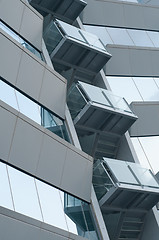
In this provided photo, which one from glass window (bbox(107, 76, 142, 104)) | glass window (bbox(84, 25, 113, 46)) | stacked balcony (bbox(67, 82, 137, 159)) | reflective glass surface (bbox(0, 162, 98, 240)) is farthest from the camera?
glass window (bbox(84, 25, 113, 46))

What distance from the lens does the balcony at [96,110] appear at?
1733 cm

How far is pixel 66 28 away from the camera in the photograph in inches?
805

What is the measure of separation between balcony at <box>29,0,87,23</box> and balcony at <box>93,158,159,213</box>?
33.4ft

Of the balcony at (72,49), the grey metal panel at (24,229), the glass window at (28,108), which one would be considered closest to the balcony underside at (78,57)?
the balcony at (72,49)

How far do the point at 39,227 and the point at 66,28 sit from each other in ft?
35.2

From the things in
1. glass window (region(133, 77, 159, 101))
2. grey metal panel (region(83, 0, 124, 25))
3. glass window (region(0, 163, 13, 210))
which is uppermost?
grey metal panel (region(83, 0, 124, 25))

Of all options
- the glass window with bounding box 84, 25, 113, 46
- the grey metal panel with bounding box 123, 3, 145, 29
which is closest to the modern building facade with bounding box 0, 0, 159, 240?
the glass window with bounding box 84, 25, 113, 46

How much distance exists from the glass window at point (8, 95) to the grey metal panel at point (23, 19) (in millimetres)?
3431

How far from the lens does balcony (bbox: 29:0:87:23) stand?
23188 mm

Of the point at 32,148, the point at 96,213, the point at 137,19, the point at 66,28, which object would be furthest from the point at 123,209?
the point at 137,19

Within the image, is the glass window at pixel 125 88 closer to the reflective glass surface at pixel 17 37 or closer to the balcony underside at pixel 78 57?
the balcony underside at pixel 78 57

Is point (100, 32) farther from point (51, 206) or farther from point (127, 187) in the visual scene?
point (51, 206)

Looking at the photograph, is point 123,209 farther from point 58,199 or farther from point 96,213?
Answer: point 58,199

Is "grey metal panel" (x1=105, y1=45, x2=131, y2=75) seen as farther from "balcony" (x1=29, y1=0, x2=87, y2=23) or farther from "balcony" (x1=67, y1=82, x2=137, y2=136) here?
"balcony" (x1=67, y1=82, x2=137, y2=136)
